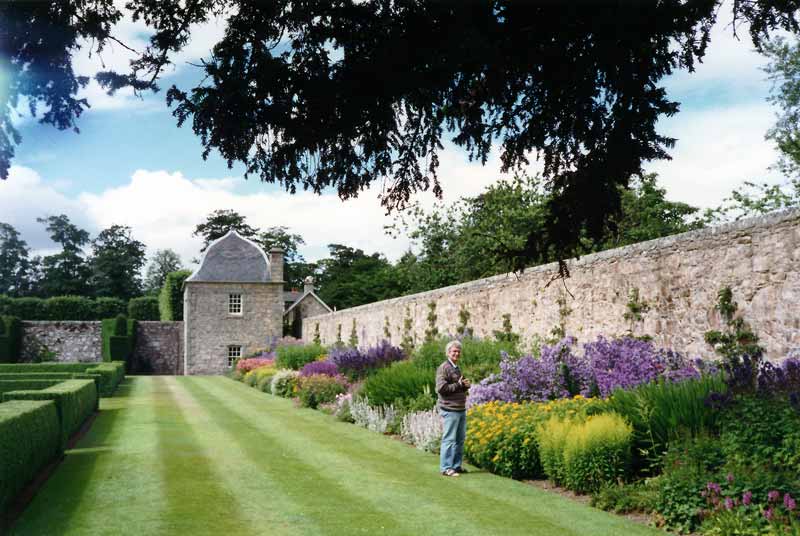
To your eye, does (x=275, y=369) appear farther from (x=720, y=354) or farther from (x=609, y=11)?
(x=609, y=11)

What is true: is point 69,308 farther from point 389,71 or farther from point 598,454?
point 389,71

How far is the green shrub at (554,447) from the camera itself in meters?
7.38

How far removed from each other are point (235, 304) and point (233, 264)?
197 cm

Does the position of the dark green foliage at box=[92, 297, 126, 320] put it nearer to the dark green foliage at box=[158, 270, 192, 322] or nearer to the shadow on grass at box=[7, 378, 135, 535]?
the dark green foliage at box=[158, 270, 192, 322]

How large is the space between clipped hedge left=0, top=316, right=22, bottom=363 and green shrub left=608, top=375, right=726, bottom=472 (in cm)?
3208

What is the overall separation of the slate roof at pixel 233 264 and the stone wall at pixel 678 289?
22.0 m

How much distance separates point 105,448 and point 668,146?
857 centimetres

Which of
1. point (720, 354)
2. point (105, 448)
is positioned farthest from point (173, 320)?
point (720, 354)

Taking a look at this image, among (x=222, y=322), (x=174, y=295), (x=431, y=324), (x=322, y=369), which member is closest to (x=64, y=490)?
(x=322, y=369)

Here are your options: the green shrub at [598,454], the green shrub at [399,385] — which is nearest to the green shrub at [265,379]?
the green shrub at [399,385]

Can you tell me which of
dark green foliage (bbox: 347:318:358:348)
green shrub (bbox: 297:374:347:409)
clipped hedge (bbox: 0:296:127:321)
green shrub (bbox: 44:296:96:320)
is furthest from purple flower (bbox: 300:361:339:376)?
green shrub (bbox: 44:296:96:320)

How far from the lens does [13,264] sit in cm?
4938

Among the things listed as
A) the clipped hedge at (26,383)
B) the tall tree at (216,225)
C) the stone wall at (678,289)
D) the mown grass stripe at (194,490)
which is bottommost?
the mown grass stripe at (194,490)

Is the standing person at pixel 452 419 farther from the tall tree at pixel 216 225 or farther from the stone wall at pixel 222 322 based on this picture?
the tall tree at pixel 216 225
